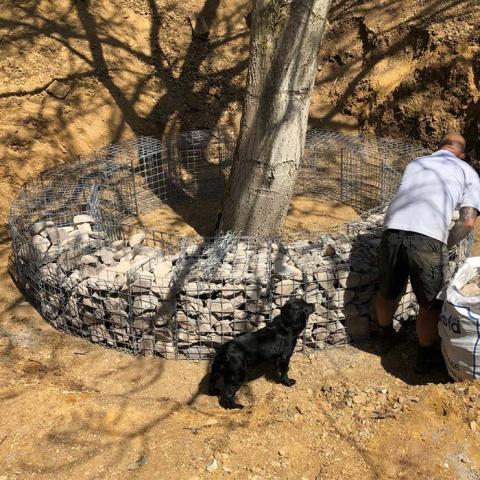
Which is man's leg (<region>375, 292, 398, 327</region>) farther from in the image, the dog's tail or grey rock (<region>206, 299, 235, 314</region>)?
the dog's tail

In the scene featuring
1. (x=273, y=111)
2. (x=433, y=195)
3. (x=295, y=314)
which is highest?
(x=273, y=111)

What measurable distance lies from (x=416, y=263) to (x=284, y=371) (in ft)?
4.63

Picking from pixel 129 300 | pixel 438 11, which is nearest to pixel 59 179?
pixel 129 300

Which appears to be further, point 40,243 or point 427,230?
point 40,243

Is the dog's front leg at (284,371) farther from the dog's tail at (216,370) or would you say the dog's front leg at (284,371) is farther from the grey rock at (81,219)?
the grey rock at (81,219)

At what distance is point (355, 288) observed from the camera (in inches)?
208

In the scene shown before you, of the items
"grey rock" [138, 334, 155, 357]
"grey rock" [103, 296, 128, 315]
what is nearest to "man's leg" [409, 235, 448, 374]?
"grey rock" [138, 334, 155, 357]

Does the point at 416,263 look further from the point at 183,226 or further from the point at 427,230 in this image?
the point at 183,226

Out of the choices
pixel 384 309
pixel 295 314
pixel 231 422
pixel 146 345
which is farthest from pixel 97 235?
pixel 384 309

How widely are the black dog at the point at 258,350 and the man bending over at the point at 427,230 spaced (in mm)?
808

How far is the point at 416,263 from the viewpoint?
15.1 ft

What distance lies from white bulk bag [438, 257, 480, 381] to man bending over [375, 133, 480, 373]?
227 mm

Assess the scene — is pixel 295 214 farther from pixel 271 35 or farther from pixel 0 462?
pixel 0 462

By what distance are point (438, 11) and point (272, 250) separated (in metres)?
6.37
